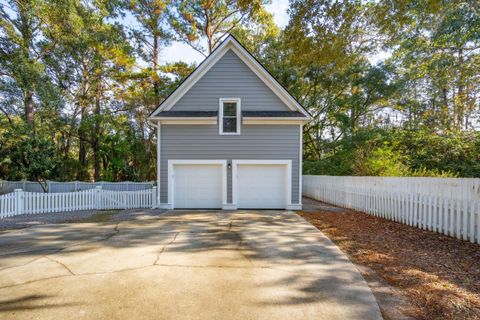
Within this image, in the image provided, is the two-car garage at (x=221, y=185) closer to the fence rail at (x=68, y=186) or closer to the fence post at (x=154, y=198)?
the fence post at (x=154, y=198)

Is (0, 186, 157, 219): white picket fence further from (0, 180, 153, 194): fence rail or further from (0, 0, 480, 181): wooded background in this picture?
(0, 0, 480, 181): wooded background

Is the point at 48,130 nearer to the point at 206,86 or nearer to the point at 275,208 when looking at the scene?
the point at 206,86

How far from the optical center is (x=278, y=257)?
492 centimetres

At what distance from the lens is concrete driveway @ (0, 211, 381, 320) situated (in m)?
3.05

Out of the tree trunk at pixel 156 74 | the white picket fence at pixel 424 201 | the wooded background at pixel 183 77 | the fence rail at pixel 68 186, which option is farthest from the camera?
the tree trunk at pixel 156 74

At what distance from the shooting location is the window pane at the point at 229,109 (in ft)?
36.4

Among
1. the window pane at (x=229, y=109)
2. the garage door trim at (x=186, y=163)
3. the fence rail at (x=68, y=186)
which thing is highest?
the window pane at (x=229, y=109)

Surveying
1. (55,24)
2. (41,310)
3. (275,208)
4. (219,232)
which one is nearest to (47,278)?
(41,310)

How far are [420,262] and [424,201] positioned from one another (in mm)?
2961

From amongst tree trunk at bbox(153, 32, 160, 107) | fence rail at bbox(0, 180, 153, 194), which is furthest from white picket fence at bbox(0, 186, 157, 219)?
tree trunk at bbox(153, 32, 160, 107)

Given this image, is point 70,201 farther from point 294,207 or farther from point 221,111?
point 294,207

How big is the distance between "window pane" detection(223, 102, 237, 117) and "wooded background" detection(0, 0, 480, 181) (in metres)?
4.18

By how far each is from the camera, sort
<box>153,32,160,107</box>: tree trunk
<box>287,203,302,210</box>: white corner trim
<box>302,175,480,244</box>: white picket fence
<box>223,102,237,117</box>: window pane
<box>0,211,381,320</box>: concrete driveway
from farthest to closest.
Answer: <box>153,32,160,107</box>: tree trunk
<box>223,102,237,117</box>: window pane
<box>287,203,302,210</box>: white corner trim
<box>302,175,480,244</box>: white picket fence
<box>0,211,381,320</box>: concrete driveway

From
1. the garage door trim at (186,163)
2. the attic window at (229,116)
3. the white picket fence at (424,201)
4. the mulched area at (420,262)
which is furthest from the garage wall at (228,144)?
the mulched area at (420,262)
